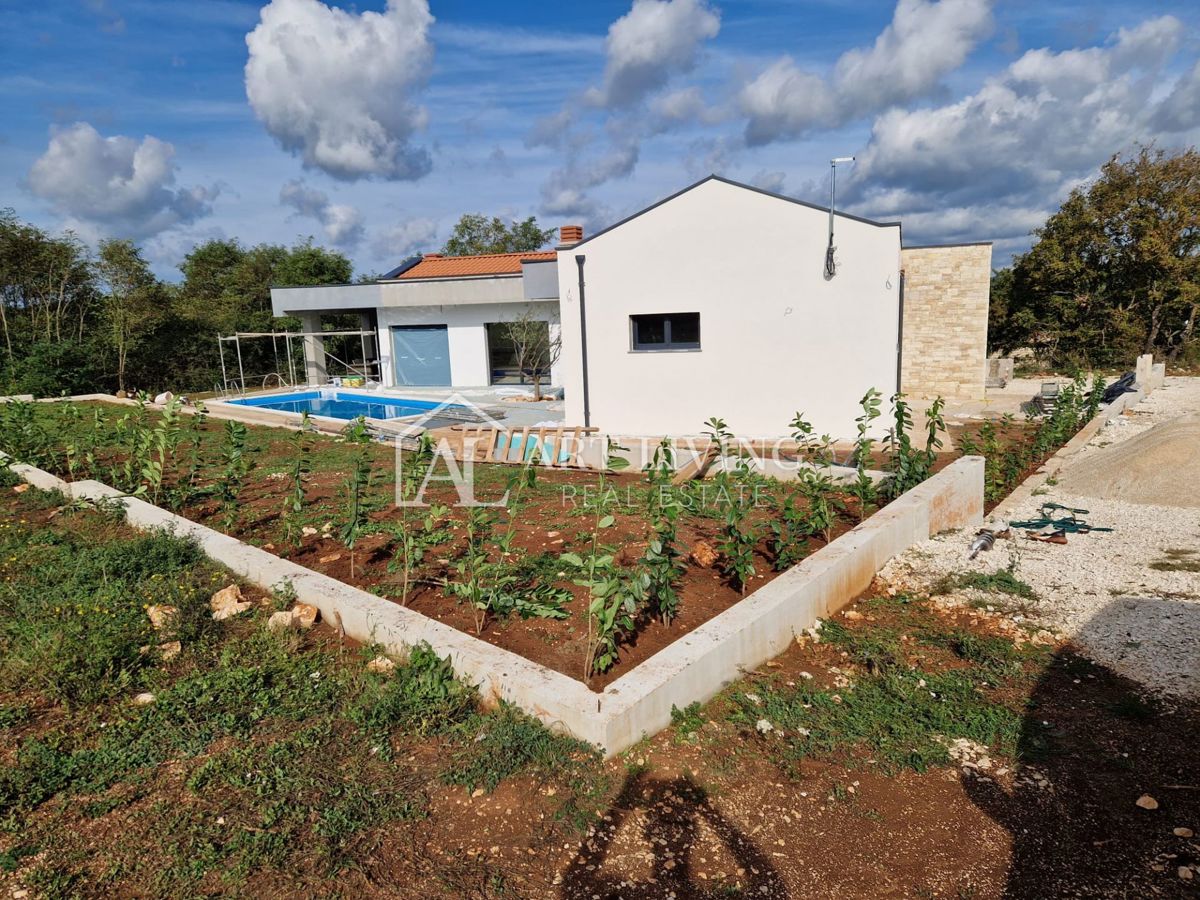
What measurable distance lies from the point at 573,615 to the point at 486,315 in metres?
18.0

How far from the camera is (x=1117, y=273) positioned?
70.9 feet

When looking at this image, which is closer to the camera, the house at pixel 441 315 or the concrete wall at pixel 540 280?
the concrete wall at pixel 540 280

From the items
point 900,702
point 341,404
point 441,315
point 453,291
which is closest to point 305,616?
point 900,702

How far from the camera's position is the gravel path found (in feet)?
12.8

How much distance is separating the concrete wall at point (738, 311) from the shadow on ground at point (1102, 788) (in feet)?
26.3

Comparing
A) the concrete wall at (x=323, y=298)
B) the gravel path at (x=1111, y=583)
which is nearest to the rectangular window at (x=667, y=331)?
the gravel path at (x=1111, y=583)

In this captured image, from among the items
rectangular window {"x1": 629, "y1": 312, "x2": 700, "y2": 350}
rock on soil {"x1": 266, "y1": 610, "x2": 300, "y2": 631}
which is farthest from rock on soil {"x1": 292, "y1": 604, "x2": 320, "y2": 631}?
rectangular window {"x1": 629, "y1": 312, "x2": 700, "y2": 350}

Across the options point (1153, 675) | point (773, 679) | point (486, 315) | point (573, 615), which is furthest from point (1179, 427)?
point (486, 315)

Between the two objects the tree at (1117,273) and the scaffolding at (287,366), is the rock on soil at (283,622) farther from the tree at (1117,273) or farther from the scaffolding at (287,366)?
the tree at (1117,273)

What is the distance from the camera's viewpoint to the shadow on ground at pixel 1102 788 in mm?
2352

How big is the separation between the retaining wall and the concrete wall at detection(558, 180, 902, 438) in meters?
5.68

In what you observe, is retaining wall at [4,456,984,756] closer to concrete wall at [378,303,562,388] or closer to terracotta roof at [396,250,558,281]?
concrete wall at [378,303,562,388]

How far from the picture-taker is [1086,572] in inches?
204

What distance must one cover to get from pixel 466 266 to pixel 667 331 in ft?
44.9
